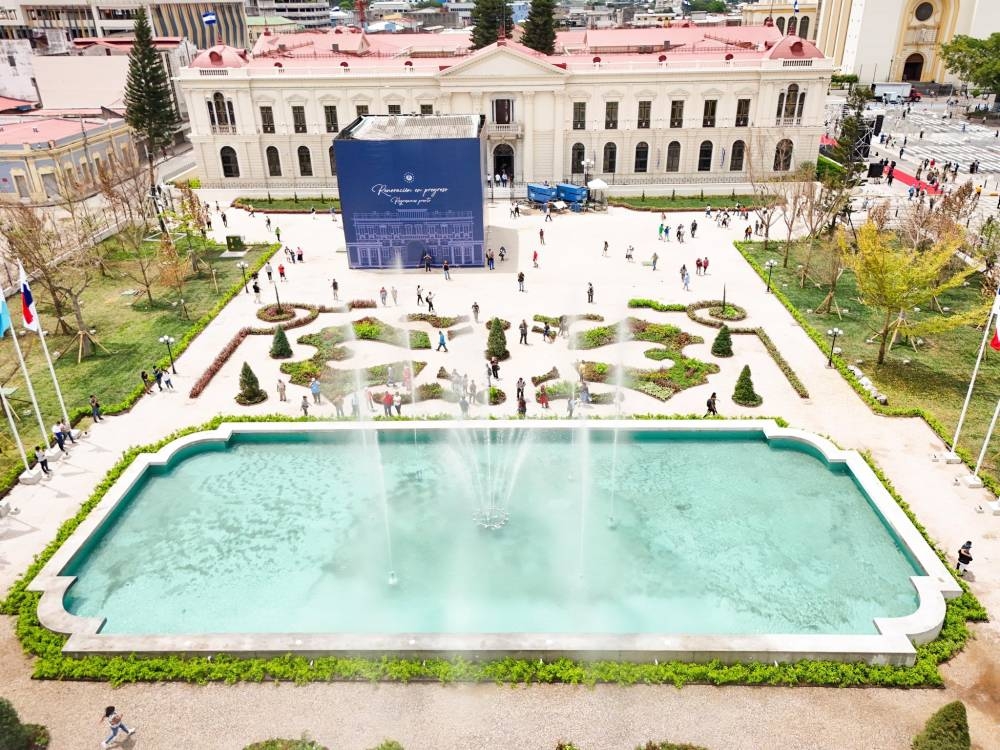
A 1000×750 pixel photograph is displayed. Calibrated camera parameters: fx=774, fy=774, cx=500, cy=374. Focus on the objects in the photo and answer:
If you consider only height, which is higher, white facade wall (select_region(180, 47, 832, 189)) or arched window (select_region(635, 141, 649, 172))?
white facade wall (select_region(180, 47, 832, 189))

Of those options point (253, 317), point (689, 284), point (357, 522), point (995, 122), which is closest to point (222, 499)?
point (357, 522)

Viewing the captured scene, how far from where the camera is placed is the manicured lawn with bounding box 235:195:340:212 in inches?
2344

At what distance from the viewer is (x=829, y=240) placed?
4631cm

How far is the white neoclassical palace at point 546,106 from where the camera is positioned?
6019 centimetres

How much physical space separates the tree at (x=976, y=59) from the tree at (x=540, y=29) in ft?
155

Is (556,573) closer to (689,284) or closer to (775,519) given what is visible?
(775,519)

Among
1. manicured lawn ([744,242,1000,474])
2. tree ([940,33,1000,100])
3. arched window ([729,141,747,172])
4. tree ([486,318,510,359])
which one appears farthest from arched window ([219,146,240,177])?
tree ([940,33,1000,100])

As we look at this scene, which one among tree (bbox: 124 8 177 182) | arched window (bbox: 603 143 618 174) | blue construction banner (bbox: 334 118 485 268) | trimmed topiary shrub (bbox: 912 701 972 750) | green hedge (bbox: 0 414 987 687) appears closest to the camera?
trimmed topiary shrub (bbox: 912 701 972 750)

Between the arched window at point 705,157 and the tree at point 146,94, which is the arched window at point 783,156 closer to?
the arched window at point 705,157

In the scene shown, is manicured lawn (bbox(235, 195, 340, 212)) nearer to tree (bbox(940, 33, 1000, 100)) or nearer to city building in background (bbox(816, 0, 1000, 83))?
tree (bbox(940, 33, 1000, 100))

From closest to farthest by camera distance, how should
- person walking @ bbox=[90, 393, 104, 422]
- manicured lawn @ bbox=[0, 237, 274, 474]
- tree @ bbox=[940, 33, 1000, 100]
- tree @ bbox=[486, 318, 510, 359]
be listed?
person walking @ bbox=[90, 393, 104, 422]
manicured lawn @ bbox=[0, 237, 274, 474]
tree @ bbox=[486, 318, 510, 359]
tree @ bbox=[940, 33, 1000, 100]

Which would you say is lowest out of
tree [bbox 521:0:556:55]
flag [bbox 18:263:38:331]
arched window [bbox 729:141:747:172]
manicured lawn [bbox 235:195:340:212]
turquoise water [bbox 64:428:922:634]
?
turquoise water [bbox 64:428:922:634]

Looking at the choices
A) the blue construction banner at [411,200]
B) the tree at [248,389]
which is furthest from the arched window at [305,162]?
the tree at [248,389]

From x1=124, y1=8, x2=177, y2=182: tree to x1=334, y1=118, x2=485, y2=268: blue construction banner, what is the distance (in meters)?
36.8
